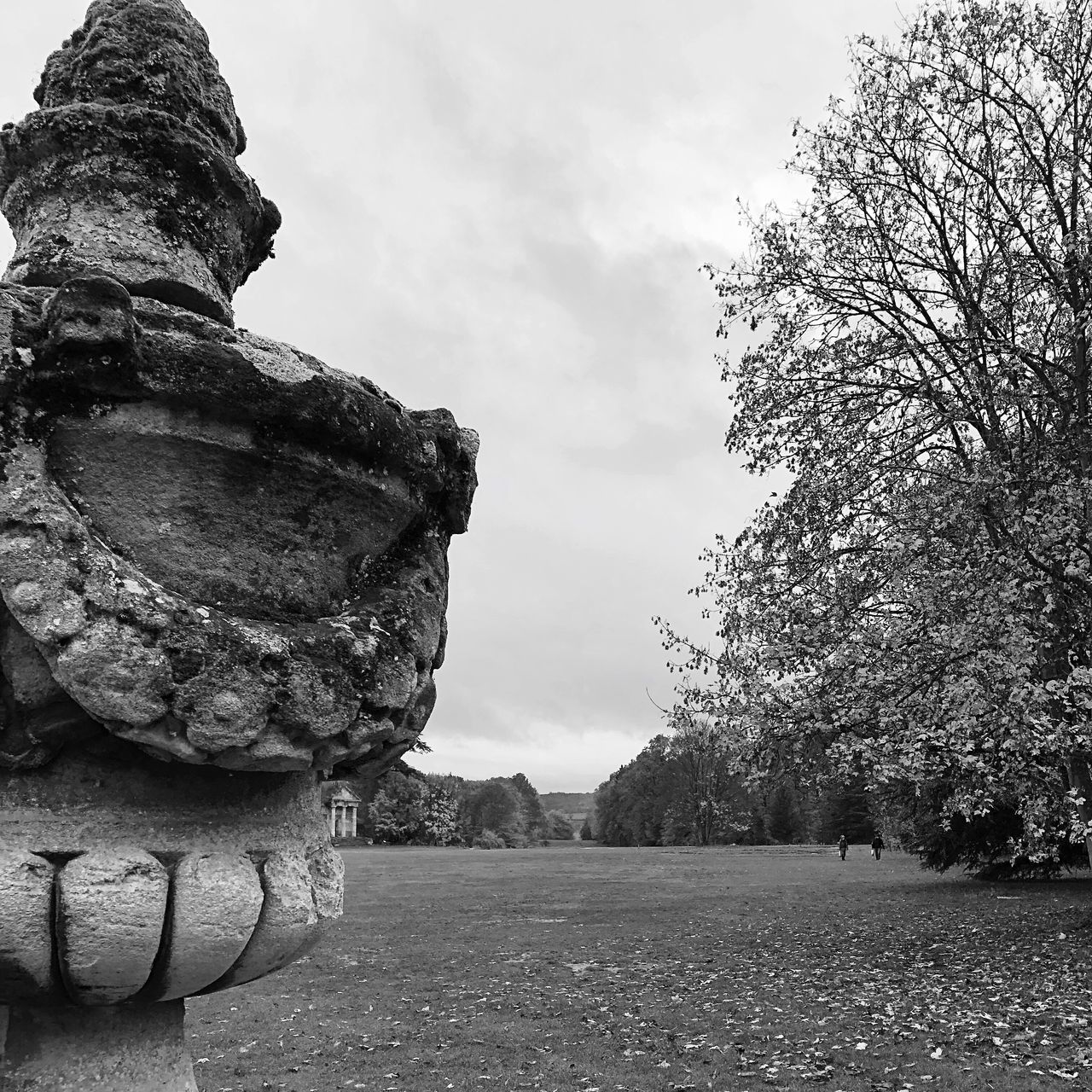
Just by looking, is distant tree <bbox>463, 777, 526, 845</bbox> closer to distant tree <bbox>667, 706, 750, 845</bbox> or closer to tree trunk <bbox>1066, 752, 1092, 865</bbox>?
distant tree <bbox>667, 706, 750, 845</bbox>

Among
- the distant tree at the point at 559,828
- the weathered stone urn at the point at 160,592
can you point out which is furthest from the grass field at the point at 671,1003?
the distant tree at the point at 559,828

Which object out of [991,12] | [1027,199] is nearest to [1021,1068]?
[1027,199]

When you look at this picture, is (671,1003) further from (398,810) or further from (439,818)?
(439,818)

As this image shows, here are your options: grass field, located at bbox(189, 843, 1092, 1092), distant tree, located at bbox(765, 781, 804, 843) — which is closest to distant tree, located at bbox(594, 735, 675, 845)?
distant tree, located at bbox(765, 781, 804, 843)

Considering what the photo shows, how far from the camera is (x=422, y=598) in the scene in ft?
9.76

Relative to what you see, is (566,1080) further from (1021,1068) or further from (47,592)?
(47,592)

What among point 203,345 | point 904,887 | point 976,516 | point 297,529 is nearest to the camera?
point 203,345

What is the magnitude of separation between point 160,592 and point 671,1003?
30.4 feet

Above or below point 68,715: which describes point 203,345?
above

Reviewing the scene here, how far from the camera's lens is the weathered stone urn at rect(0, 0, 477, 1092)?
2.29 meters

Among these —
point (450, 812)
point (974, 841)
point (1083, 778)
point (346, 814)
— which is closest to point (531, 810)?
point (450, 812)

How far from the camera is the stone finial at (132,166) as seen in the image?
9.61 feet

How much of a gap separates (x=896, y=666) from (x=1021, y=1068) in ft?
16.7

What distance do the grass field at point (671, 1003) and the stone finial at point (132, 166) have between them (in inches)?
252
